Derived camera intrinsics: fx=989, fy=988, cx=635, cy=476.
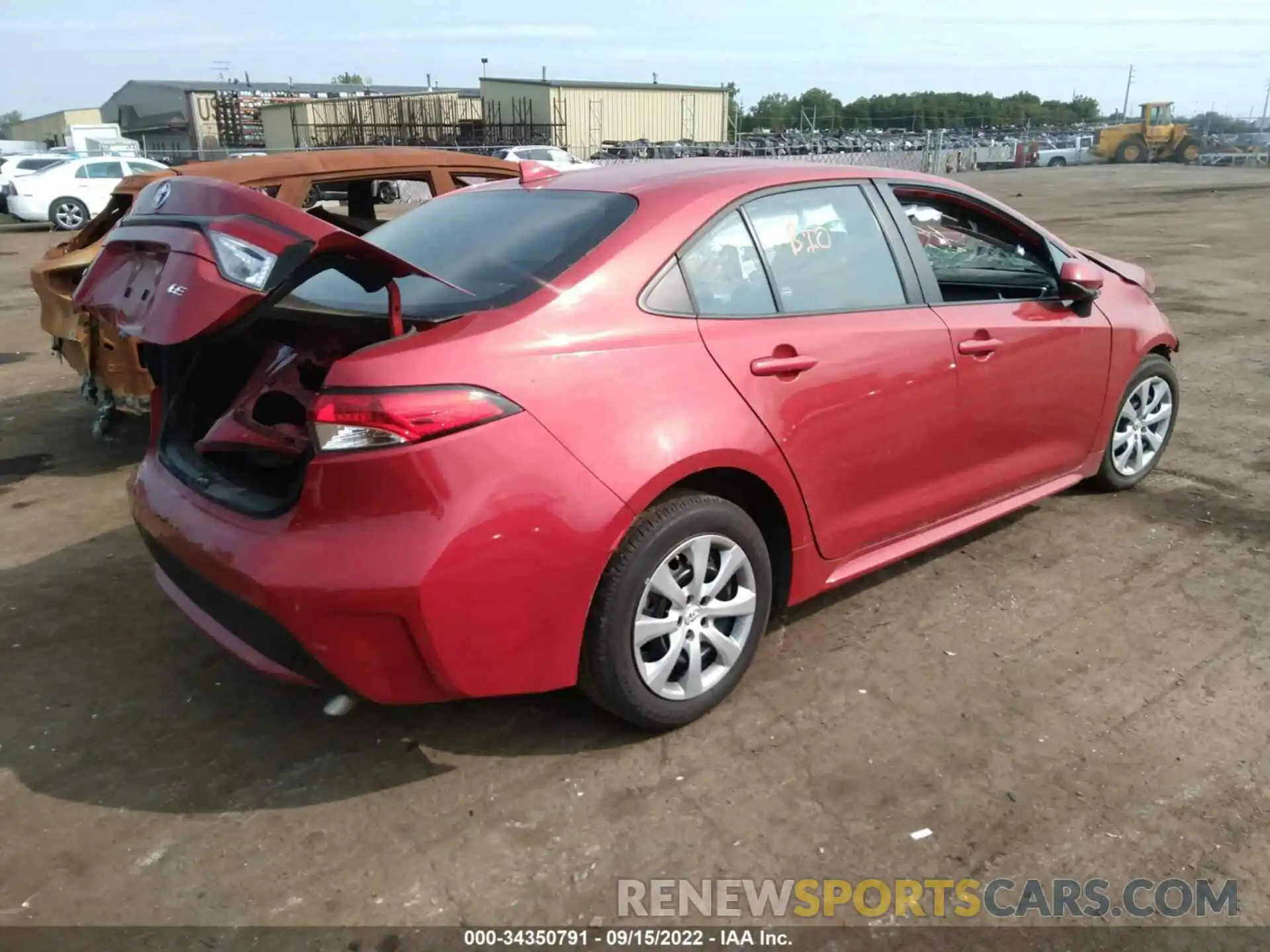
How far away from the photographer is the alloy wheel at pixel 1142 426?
482cm

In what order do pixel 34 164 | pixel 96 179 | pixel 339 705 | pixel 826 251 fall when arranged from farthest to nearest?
pixel 34 164 → pixel 96 179 → pixel 826 251 → pixel 339 705

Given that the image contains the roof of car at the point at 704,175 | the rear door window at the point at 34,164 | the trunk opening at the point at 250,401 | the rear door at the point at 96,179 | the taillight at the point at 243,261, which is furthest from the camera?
the rear door window at the point at 34,164

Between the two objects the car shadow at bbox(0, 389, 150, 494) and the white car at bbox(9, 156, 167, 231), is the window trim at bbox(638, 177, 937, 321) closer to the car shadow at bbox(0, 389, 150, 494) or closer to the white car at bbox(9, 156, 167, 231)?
the car shadow at bbox(0, 389, 150, 494)

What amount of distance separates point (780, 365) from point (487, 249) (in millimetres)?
997

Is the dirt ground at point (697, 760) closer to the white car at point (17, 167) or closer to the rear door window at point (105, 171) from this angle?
the rear door window at point (105, 171)

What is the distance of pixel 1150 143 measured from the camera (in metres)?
48.1

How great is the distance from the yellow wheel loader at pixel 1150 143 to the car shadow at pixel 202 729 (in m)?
53.8

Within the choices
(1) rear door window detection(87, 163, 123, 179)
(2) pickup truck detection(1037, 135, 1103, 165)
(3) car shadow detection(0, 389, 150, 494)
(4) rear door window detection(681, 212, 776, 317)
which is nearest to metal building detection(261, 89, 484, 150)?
(1) rear door window detection(87, 163, 123, 179)

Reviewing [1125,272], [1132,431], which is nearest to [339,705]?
[1132,431]

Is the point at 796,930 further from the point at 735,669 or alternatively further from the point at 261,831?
the point at 261,831

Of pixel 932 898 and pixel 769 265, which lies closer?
pixel 932 898

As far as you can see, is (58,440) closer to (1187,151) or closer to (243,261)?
(243,261)

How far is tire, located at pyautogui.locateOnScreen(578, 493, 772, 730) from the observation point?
2.79m

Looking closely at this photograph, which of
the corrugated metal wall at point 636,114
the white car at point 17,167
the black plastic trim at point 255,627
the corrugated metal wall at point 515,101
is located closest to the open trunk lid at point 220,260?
the black plastic trim at point 255,627
